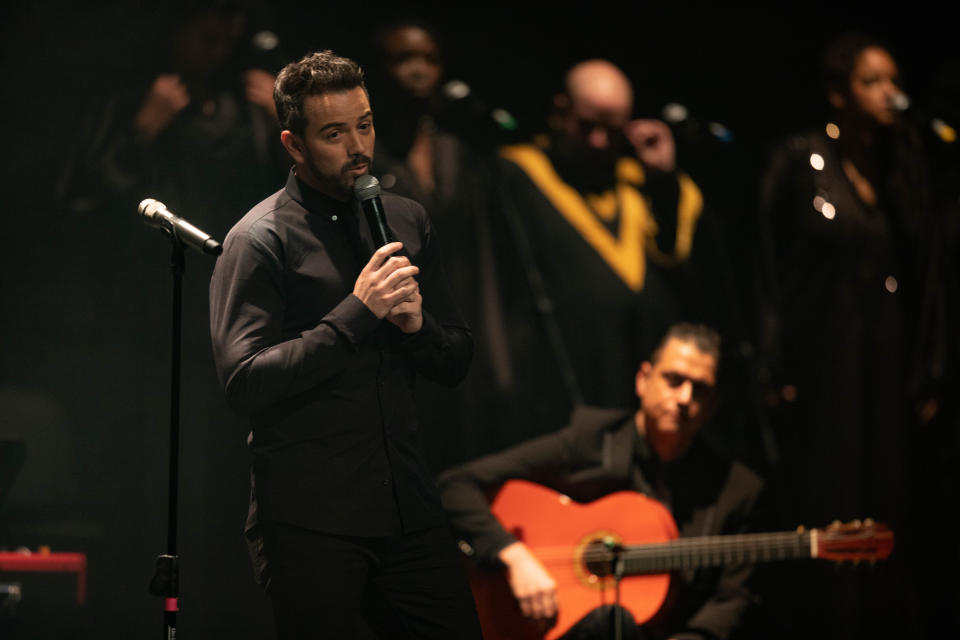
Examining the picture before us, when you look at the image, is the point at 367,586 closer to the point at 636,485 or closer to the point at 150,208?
the point at 150,208

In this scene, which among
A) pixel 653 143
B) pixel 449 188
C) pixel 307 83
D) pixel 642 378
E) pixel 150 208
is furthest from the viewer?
pixel 653 143

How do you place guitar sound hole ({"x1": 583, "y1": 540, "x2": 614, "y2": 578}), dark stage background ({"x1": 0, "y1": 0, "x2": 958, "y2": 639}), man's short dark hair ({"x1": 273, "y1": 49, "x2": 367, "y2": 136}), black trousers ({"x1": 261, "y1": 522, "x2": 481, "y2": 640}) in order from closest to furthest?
black trousers ({"x1": 261, "y1": 522, "x2": 481, "y2": 640}), man's short dark hair ({"x1": 273, "y1": 49, "x2": 367, "y2": 136}), dark stage background ({"x1": 0, "y1": 0, "x2": 958, "y2": 639}), guitar sound hole ({"x1": 583, "y1": 540, "x2": 614, "y2": 578})

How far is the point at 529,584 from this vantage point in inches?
139

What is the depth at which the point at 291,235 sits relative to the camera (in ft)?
7.34

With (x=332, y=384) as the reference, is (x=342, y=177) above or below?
above

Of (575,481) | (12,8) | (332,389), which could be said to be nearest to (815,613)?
(575,481)

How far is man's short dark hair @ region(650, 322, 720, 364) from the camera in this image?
406 centimetres

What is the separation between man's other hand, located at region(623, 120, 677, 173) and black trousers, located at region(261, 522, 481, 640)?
232 cm

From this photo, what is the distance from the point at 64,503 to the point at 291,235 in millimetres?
1703

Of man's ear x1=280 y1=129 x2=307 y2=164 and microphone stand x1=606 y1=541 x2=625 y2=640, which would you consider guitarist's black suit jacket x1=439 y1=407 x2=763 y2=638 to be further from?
man's ear x1=280 y1=129 x2=307 y2=164

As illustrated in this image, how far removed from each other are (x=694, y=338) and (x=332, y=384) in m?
2.19

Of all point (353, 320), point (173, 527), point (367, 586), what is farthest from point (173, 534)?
point (353, 320)

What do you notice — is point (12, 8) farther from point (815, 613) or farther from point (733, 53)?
point (815, 613)

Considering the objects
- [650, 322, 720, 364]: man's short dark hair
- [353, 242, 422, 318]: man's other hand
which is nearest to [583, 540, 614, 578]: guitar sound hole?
[650, 322, 720, 364]: man's short dark hair
